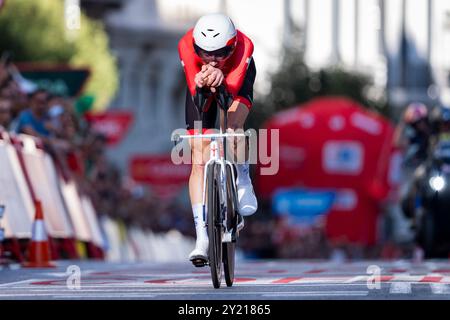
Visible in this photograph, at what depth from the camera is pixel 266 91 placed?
66.8m

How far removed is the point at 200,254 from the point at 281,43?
57.7 meters

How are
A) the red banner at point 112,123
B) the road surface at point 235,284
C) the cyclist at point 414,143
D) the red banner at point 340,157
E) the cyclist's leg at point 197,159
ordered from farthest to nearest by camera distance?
the red banner at point 340,157 → the red banner at point 112,123 → the cyclist at point 414,143 → the cyclist's leg at point 197,159 → the road surface at point 235,284

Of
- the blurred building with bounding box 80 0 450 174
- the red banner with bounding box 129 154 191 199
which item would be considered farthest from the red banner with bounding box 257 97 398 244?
the blurred building with bounding box 80 0 450 174

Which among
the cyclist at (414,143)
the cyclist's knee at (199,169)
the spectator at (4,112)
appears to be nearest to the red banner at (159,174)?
the cyclist at (414,143)

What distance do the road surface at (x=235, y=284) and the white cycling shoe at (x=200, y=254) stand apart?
173mm

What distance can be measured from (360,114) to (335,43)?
43.6 metres

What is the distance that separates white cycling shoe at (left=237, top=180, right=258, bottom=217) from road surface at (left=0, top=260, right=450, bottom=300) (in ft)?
1.68

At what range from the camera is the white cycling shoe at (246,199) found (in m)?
12.5

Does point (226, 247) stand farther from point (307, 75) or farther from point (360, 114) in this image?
point (307, 75)

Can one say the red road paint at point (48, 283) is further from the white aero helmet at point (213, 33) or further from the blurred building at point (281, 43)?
the blurred building at point (281, 43)

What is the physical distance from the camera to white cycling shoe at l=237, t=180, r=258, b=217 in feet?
41.0
